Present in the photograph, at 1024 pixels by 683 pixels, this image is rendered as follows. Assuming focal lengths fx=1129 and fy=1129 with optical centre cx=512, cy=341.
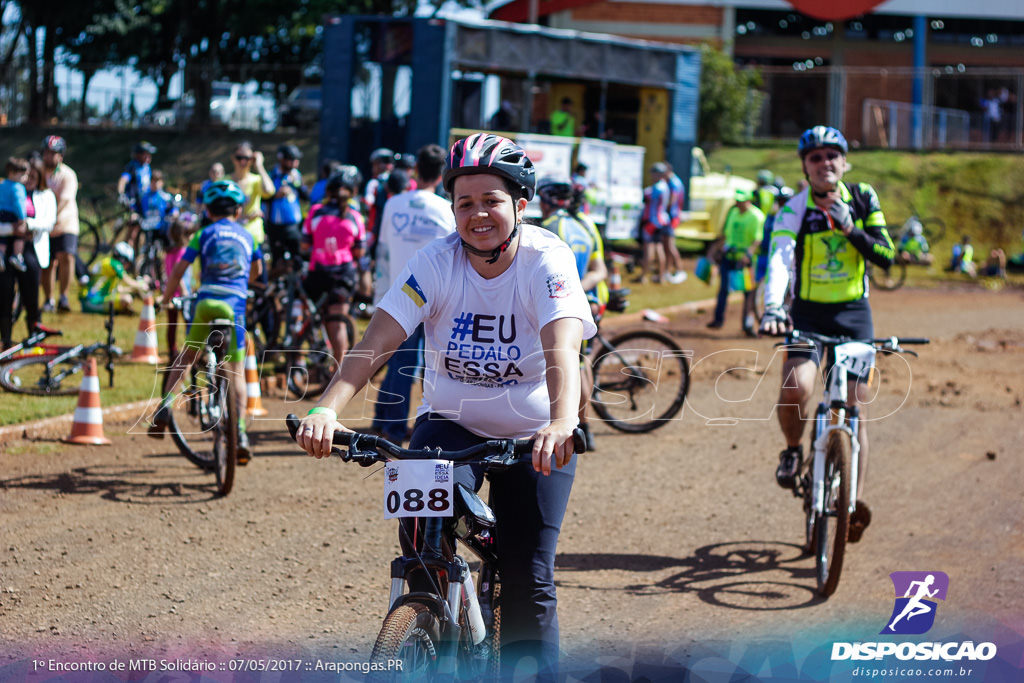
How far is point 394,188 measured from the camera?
9.62 meters

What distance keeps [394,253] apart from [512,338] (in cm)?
494

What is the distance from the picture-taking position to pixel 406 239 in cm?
843

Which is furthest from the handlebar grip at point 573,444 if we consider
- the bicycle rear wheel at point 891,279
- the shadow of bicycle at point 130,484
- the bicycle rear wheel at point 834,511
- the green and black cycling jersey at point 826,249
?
the bicycle rear wheel at point 891,279

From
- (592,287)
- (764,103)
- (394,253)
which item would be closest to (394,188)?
(394,253)

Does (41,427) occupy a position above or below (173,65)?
below

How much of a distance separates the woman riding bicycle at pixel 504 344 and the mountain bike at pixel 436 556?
18 centimetres

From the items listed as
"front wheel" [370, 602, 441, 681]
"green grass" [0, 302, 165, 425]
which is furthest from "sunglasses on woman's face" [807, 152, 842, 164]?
"green grass" [0, 302, 165, 425]

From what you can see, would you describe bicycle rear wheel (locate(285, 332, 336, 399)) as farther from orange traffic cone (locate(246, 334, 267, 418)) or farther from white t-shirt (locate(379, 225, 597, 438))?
white t-shirt (locate(379, 225, 597, 438))

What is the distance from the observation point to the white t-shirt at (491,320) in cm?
366

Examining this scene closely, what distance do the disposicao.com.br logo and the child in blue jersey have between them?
4.16 m

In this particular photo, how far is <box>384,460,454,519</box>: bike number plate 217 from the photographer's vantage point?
3.31 meters

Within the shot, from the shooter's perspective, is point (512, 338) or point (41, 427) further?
point (41, 427)

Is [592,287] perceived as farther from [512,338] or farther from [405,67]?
[405,67]

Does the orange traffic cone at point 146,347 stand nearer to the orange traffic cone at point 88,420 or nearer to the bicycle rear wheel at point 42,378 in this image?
the bicycle rear wheel at point 42,378
